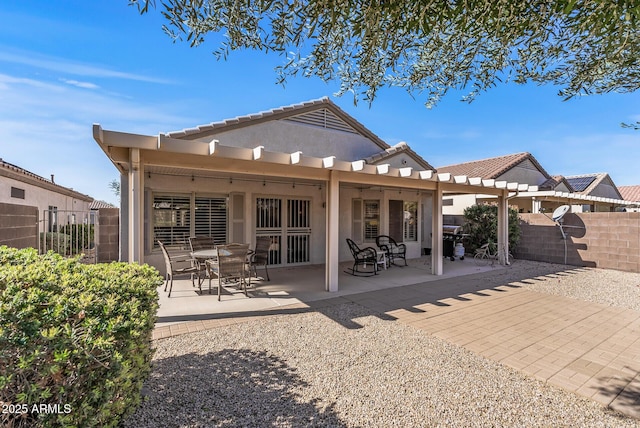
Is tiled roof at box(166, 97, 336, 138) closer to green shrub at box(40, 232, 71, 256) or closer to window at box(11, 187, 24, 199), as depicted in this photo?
green shrub at box(40, 232, 71, 256)

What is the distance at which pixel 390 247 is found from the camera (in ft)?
38.1

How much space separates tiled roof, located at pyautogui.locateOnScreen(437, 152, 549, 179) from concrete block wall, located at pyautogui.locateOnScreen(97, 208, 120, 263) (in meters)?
17.0

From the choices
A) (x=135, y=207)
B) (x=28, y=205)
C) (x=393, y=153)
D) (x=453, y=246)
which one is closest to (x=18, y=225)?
(x=135, y=207)

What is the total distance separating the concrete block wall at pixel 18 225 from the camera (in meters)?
5.27

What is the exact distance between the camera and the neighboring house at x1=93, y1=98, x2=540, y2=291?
551cm

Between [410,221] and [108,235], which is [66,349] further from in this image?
[410,221]

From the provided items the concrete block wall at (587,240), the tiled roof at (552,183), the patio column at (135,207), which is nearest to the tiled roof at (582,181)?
the tiled roof at (552,183)

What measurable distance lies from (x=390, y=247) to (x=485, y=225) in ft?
14.7

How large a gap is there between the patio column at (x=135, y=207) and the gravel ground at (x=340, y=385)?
1.70 metres

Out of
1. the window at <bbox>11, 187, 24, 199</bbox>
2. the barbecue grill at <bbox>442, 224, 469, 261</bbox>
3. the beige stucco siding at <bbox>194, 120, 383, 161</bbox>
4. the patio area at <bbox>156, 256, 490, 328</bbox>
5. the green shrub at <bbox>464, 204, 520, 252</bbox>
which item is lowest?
the patio area at <bbox>156, 256, 490, 328</bbox>

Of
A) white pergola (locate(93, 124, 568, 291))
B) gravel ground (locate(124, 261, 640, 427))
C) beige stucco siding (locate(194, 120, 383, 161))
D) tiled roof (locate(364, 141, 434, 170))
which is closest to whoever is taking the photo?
gravel ground (locate(124, 261, 640, 427))

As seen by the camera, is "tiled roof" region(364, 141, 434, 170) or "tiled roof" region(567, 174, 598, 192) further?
"tiled roof" region(567, 174, 598, 192)

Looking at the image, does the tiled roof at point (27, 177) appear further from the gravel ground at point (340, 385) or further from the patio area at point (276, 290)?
the gravel ground at point (340, 385)

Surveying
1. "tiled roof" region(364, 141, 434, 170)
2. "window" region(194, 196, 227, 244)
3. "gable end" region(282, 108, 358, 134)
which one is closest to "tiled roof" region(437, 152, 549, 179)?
"tiled roof" region(364, 141, 434, 170)
